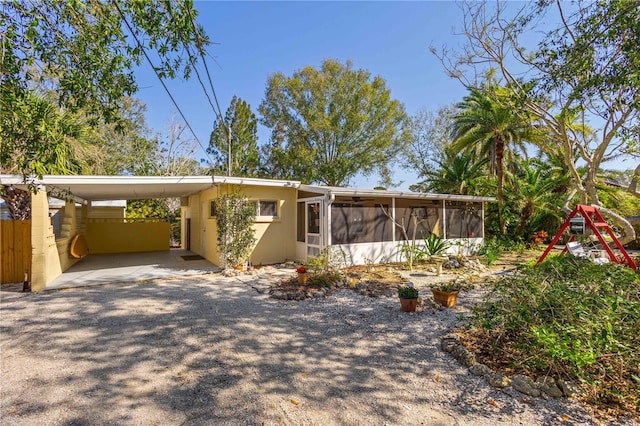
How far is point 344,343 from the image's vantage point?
14.4ft

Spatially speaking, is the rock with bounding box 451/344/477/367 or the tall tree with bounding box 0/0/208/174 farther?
the rock with bounding box 451/344/477/367

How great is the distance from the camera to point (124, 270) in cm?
966

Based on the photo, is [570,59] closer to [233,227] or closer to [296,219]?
[296,219]

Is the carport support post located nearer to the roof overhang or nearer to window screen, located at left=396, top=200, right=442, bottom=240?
the roof overhang

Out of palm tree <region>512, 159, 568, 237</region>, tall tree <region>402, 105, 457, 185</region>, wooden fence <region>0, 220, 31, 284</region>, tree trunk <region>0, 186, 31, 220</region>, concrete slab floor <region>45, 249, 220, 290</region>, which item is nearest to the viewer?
wooden fence <region>0, 220, 31, 284</region>

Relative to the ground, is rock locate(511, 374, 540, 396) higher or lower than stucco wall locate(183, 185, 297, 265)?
lower

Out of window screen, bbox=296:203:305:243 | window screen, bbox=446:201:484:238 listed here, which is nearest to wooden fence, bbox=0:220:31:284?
window screen, bbox=296:203:305:243

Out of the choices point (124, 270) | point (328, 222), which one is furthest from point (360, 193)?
point (124, 270)

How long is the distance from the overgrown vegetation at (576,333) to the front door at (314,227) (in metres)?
5.86

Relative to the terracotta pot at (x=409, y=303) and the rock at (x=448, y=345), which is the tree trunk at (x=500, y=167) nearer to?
the terracotta pot at (x=409, y=303)

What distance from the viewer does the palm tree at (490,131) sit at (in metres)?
13.7

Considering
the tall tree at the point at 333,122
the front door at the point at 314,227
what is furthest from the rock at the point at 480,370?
the tall tree at the point at 333,122

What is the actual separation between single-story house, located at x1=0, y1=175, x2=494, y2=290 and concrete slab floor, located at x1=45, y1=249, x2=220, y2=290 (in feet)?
1.13

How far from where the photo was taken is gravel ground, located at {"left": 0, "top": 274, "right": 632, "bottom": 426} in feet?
9.23
